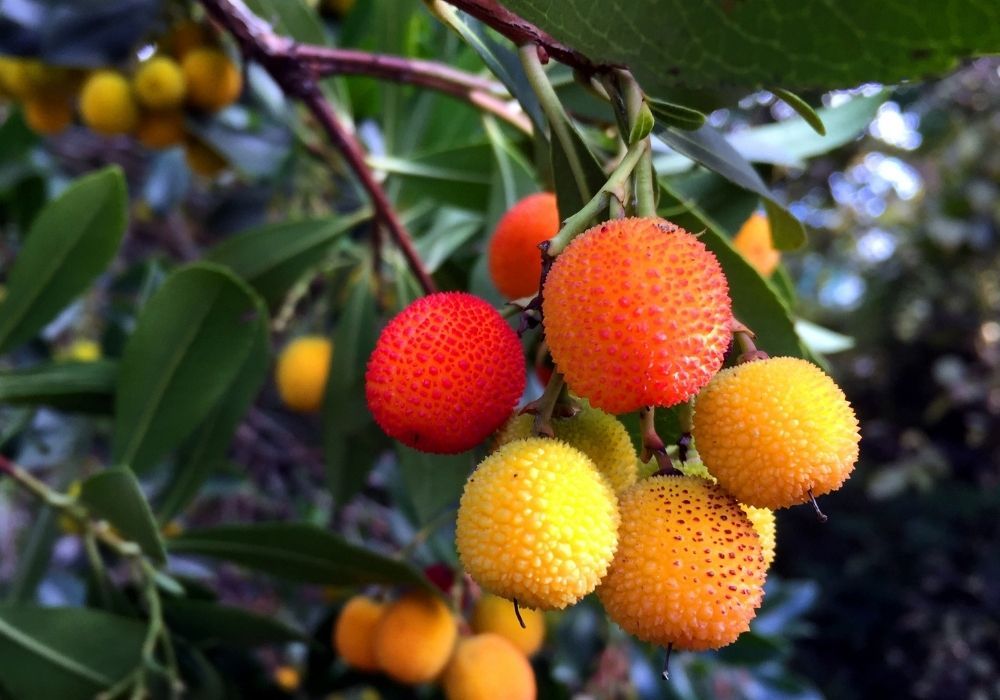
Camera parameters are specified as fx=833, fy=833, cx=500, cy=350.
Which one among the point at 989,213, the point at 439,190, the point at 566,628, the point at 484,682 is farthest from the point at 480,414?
the point at 989,213

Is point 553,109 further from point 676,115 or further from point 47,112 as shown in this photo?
point 47,112

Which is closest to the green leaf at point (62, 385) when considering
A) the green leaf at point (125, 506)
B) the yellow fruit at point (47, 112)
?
the green leaf at point (125, 506)

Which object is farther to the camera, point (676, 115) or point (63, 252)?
point (63, 252)

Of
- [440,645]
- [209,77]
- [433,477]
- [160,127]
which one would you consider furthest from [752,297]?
[160,127]

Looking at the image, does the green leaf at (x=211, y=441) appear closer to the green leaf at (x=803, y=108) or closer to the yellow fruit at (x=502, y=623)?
the yellow fruit at (x=502, y=623)

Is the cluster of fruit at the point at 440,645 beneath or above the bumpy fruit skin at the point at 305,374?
beneath

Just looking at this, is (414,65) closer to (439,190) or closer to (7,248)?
(439,190)
